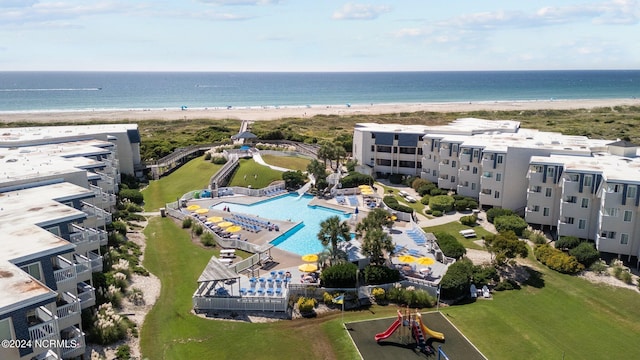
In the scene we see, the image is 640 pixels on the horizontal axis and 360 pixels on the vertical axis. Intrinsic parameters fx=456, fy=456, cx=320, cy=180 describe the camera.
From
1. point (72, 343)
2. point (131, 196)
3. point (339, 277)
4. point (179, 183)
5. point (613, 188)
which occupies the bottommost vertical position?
point (339, 277)

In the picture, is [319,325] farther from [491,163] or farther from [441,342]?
[491,163]

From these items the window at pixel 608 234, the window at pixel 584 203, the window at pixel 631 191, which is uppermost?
the window at pixel 631 191

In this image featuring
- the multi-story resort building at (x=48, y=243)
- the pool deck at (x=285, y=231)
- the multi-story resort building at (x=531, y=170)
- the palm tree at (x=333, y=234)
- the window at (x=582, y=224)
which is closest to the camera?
the multi-story resort building at (x=48, y=243)

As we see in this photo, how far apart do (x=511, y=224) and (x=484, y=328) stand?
19.9 m

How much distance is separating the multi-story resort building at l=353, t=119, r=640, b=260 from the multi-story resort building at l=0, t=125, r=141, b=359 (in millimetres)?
43253

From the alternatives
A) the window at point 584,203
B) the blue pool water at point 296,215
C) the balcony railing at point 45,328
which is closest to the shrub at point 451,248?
the blue pool water at point 296,215

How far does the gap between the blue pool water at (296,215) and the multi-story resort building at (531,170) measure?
60.4 feet

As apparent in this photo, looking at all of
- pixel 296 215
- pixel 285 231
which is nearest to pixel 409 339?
pixel 285 231

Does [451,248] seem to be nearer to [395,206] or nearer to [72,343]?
[395,206]

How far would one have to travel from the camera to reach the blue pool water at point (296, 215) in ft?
154

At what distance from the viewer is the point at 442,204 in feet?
190

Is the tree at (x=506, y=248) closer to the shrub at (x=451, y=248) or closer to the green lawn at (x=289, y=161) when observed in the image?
the shrub at (x=451, y=248)

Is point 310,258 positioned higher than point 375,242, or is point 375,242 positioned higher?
point 375,242

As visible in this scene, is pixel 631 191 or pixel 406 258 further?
pixel 631 191
